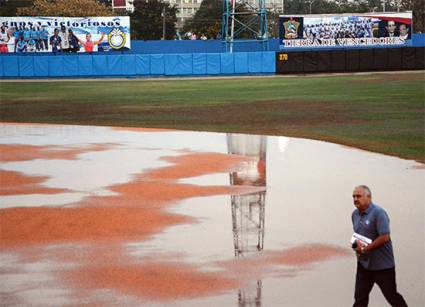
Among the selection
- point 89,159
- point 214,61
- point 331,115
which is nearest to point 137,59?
point 214,61

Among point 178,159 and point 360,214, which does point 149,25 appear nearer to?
point 178,159

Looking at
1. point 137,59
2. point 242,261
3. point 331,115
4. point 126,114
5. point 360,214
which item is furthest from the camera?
point 137,59

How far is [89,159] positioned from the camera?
22.8 meters

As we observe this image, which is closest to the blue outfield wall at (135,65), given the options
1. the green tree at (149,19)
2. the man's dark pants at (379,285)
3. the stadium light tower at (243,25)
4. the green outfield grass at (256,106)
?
the stadium light tower at (243,25)

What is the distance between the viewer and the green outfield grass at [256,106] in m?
28.5

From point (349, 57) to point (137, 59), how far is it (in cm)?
1718

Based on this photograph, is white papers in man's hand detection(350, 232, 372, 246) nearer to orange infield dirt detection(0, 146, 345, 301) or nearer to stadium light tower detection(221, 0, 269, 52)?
orange infield dirt detection(0, 146, 345, 301)

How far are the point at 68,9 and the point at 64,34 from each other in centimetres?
3252

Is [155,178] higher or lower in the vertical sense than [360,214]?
lower

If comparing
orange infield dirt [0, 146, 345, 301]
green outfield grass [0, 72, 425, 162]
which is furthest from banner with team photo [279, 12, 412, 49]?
orange infield dirt [0, 146, 345, 301]

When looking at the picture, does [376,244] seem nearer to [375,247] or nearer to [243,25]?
[375,247]

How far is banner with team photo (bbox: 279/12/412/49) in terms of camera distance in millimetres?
73125

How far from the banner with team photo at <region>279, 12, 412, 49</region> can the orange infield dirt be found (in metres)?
53.5

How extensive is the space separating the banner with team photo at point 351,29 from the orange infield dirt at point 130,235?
53.5 m
